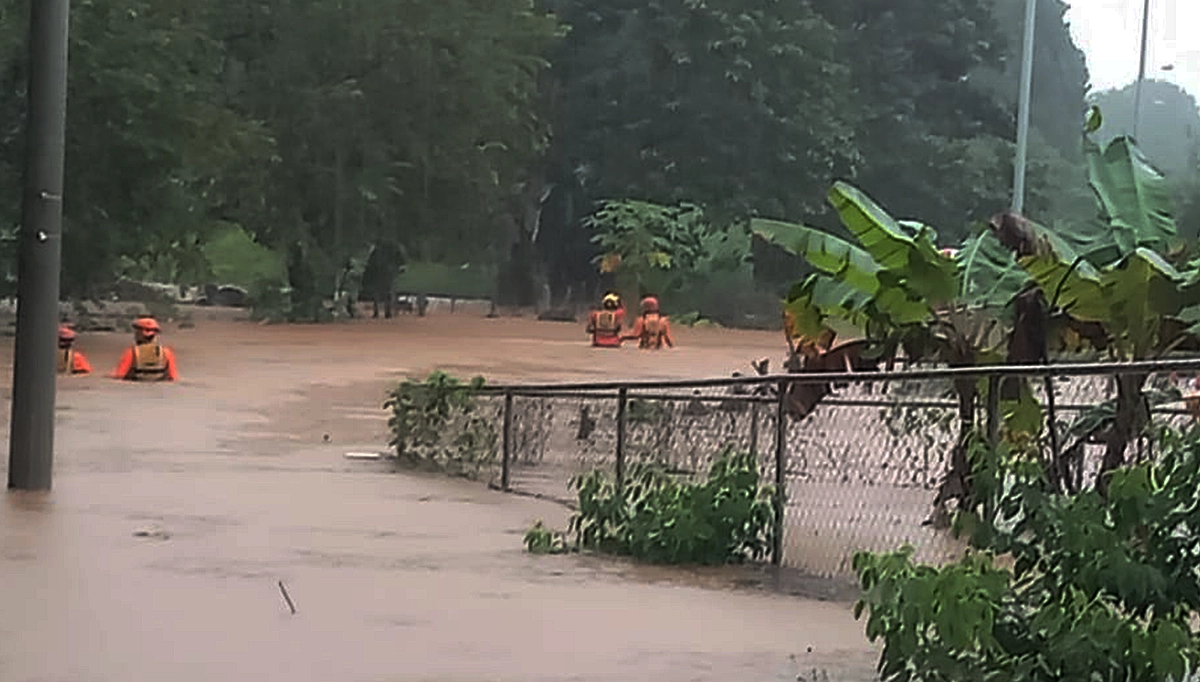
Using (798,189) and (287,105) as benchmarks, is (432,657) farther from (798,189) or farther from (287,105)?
(798,189)

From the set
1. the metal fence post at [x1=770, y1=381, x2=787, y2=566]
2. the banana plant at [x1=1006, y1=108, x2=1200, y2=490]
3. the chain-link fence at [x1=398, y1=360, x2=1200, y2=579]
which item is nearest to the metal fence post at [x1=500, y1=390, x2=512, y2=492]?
the chain-link fence at [x1=398, y1=360, x2=1200, y2=579]

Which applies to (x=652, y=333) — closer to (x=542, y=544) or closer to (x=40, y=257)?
(x=40, y=257)

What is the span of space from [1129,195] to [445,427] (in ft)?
24.7

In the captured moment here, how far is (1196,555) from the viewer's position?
200 inches

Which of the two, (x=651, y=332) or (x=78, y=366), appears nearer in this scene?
(x=78, y=366)

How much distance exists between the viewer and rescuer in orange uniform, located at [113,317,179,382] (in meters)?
28.3

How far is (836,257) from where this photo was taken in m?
11.3

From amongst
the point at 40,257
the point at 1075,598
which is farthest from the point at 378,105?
the point at 1075,598

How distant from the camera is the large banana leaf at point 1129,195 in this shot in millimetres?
11734

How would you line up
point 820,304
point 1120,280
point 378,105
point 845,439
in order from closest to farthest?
point 1120,280
point 845,439
point 820,304
point 378,105

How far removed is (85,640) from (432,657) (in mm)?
1406

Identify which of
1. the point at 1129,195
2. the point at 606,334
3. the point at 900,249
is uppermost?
the point at 1129,195

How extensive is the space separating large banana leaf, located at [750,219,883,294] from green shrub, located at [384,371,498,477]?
590 centimetres

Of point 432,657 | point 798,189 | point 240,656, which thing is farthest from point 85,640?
point 798,189
